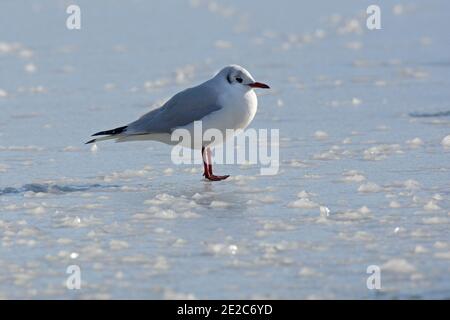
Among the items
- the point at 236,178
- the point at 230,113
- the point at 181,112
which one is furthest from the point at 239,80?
the point at 236,178

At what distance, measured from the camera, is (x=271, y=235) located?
6.36 metres

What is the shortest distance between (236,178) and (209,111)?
578 mm

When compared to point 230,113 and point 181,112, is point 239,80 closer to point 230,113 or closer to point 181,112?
point 230,113

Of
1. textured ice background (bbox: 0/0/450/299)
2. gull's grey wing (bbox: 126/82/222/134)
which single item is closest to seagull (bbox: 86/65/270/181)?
gull's grey wing (bbox: 126/82/222/134)

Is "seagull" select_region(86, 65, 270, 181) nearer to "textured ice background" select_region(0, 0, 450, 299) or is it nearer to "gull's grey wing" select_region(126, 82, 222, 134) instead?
"gull's grey wing" select_region(126, 82, 222, 134)

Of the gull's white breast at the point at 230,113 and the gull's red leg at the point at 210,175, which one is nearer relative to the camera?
the gull's white breast at the point at 230,113

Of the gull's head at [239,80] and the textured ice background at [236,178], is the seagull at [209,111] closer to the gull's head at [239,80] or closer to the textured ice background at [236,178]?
the gull's head at [239,80]

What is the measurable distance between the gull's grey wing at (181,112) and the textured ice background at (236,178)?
40 cm

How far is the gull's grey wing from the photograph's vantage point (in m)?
8.10

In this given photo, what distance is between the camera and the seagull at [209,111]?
26.5ft

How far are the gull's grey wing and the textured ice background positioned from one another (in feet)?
1.30

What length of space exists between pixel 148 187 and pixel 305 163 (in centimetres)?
138

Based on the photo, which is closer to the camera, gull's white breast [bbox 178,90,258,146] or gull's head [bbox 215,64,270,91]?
gull's white breast [bbox 178,90,258,146]

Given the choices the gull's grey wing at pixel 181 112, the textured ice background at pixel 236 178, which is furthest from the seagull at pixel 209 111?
the textured ice background at pixel 236 178
